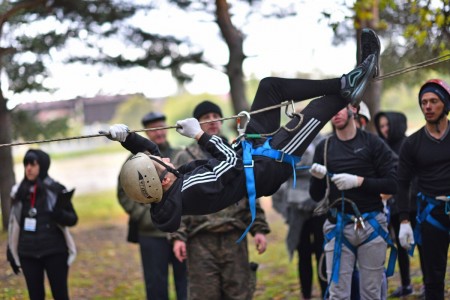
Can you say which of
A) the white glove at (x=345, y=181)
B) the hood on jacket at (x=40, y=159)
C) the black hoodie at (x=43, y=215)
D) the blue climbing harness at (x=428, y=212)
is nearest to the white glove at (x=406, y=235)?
the blue climbing harness at (x=428, y=212)

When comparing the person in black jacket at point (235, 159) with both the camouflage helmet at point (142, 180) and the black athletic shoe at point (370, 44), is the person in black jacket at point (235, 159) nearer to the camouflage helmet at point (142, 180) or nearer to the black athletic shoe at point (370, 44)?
the camouflage helmet at point (142, 180)

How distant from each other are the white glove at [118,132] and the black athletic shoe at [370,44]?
2.24 metres

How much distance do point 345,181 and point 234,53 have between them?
8.88 meters

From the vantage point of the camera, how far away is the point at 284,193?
8.37m

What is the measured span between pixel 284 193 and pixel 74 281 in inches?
207

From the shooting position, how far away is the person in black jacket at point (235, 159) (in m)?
4.88

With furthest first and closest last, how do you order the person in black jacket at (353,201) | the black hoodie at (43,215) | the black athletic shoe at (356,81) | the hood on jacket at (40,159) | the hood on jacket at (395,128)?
1. the hood on jacket at (395,128)
2. the hood on jacket at (40,159)
3. the black hoodie at (43,215)
4. the person in black jacket at (353,201)
5. the black athletic shoe at (356,81)

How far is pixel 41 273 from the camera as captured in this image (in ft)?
23.6

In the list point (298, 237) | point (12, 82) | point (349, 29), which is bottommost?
point (298, 237)

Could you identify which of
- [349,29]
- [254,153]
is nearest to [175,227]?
[254,153]

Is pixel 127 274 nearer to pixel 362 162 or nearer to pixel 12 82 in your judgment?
pixel 12 82

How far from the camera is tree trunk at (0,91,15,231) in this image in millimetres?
14031

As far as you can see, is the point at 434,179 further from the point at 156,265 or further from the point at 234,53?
the point at 234,53

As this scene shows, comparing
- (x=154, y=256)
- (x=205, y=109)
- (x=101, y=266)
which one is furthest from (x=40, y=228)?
(x=101, y=266)
